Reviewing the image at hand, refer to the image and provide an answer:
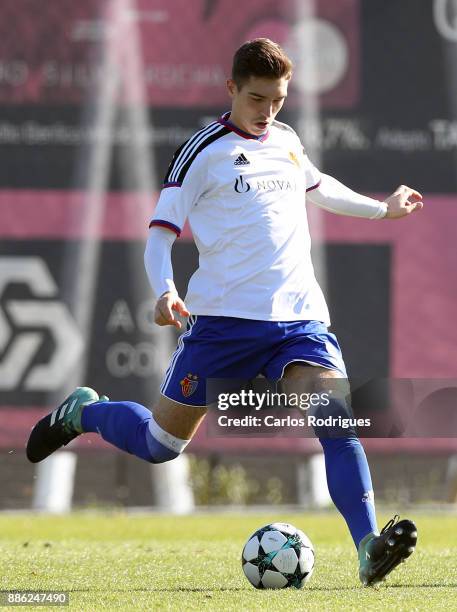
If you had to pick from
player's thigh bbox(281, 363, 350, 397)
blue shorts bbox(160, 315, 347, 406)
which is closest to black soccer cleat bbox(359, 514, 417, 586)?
player's thigh bbox(281, 363, 350, 397)

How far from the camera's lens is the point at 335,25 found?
38.2ft

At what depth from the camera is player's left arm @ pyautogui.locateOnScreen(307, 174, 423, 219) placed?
233 inches

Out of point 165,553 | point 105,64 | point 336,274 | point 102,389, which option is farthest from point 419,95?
point 165,553

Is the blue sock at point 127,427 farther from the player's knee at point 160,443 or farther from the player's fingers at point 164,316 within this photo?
the player's fingers at point 164,316

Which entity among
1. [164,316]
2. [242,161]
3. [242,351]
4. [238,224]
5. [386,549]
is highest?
[242,161]

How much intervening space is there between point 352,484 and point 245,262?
962 mm

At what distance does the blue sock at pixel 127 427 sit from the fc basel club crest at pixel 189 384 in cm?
29

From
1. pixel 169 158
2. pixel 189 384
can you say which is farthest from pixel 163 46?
pixel 189 384

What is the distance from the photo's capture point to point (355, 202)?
19.8 ft

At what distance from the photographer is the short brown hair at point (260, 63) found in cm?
527

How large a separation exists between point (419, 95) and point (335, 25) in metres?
0.91

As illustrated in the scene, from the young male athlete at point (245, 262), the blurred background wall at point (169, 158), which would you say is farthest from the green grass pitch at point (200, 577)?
the blurred background wall at point (169, 158)

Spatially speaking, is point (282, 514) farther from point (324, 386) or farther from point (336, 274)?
point (324, 386)

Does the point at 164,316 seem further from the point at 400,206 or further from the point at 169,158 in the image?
the point at 169,158
